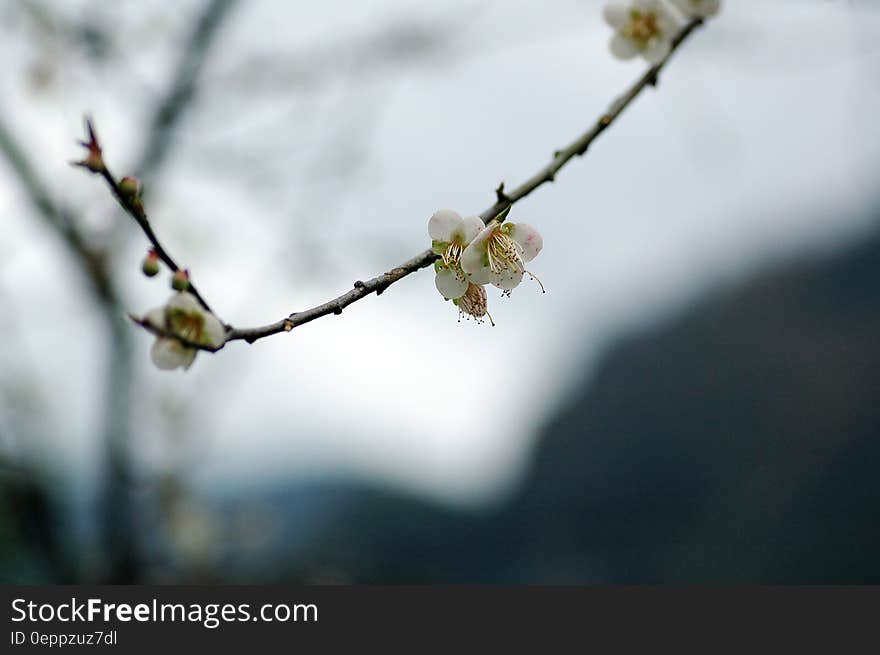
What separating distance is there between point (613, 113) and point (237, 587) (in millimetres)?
1761

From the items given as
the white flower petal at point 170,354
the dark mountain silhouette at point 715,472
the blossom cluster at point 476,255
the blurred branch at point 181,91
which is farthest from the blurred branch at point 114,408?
the dark mountain silhouette at point 715,472

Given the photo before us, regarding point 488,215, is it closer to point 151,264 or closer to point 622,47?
point 151,264

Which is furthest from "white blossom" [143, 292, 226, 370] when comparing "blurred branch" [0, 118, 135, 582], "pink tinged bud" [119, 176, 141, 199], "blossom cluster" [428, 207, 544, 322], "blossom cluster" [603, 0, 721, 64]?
"blurred branch" [0, 118, 135, 582]

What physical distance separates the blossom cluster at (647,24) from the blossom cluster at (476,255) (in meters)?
0.56

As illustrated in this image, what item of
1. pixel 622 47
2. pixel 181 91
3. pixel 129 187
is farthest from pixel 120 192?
pixel 181 91

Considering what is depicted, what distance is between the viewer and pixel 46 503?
105 inches

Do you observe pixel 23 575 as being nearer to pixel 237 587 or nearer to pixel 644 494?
pixel 237 587

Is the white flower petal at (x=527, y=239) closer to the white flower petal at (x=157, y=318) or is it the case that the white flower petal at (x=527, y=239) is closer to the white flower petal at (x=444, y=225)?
the white flower petal at (x=444, y=225)

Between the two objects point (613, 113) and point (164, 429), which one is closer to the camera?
point (613, 113)

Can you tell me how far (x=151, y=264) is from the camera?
859mm

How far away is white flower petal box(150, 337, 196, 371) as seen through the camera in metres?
0.91

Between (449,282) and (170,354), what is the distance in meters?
0.36

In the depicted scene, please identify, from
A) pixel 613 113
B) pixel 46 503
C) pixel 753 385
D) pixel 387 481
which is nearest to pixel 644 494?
pixel 753 385

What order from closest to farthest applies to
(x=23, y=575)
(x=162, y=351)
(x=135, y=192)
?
(x=135, y=192) → (x=162, y=351) → (x=23, y=575)
